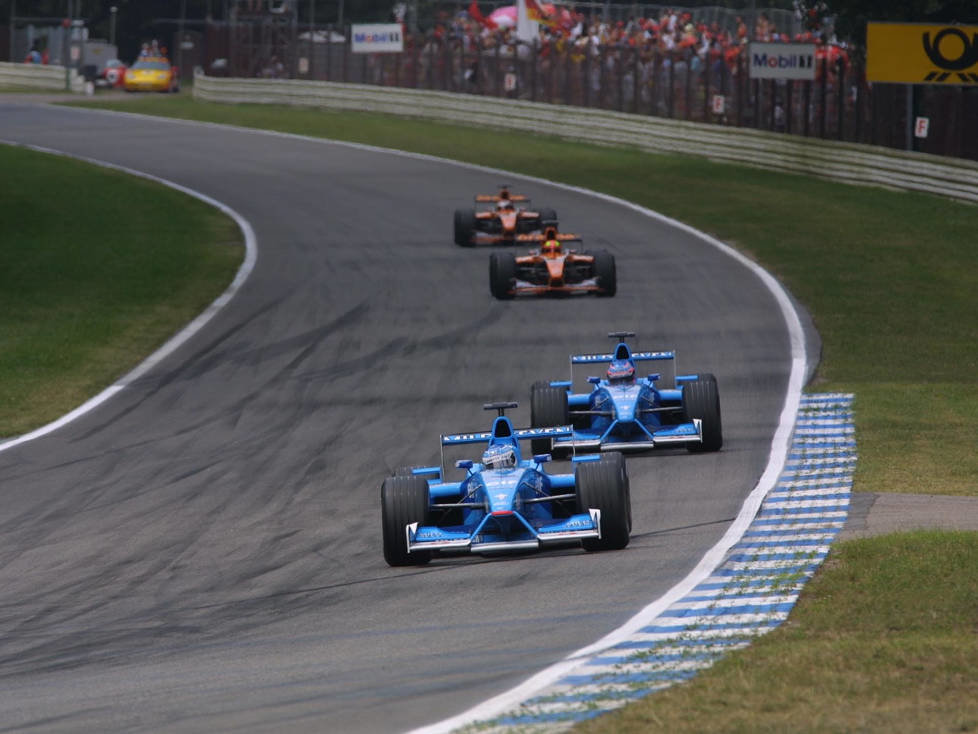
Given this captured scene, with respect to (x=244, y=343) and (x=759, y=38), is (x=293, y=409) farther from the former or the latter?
(x=759, y=38)

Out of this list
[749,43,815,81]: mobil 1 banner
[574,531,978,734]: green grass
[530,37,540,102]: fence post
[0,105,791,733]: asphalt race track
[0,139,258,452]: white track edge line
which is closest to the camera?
[574,531,978,734]: green grass

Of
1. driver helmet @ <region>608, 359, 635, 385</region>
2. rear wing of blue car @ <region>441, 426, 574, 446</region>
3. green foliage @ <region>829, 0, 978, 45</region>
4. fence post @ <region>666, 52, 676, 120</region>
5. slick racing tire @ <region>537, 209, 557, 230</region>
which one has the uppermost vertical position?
green foliage @ <region>829, 0, 978, 45</region>

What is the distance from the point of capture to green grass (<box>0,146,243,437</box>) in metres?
20.5

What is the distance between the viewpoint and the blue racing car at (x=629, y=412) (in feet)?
49.5

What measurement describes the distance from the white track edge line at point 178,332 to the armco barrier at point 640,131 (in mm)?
12360

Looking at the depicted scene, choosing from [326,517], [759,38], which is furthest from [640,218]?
[326,517]

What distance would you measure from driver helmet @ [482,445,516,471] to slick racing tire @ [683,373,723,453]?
3.44 metres

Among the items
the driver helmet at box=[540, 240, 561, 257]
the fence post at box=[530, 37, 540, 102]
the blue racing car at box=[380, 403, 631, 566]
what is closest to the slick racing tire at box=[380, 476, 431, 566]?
the blue racing car at box=[380, 403, 631, 566]

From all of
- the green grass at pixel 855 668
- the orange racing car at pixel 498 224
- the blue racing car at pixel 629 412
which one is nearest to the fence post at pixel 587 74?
the orange racing car at pixel 498 224

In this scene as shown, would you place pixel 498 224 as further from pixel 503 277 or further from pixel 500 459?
pixel 500 459

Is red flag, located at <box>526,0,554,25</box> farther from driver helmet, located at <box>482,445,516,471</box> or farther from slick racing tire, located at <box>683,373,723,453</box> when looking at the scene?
driver helmet, located at <box>482,445,516,471</box>

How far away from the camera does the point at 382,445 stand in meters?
16.2

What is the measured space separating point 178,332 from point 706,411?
994 cm

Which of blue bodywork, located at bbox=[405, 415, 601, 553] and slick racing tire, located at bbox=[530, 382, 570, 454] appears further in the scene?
slick racing tire, located at bbox=[530, 382, 570, 454]
